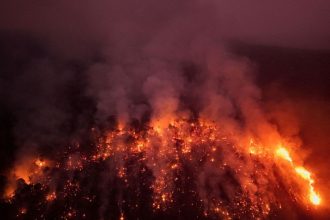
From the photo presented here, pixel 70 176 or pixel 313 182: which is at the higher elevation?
pixel 70 176

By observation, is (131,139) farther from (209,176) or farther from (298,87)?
(298,87)

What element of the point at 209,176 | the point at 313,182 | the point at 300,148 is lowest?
the point at 313,182

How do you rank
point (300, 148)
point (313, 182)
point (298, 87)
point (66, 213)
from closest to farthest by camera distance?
point (66, 213) → point (313, 182) → point (300, 148) → point (298, 87)

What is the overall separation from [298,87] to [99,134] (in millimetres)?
19859

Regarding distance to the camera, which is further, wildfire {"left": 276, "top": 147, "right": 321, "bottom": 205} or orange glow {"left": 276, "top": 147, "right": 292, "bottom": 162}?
orange glow {"left": 276, "top": 147, "right": 292, "bottom": 162}

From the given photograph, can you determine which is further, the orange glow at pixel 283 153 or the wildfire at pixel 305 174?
the orange glow at pixel 283 153

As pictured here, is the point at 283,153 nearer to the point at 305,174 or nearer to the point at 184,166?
the point at 305,174

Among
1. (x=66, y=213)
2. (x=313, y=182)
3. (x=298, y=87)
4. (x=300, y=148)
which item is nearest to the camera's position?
(x=66, y=213)

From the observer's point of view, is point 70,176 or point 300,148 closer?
point 70,176

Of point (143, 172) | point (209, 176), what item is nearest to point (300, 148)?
point (209, 176)

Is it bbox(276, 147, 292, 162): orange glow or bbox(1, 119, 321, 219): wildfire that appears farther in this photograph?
bbox(276, 147, 292, 162): orange glow

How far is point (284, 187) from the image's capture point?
2581 centimetres

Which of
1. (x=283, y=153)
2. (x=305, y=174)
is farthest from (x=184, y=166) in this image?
(x=305, y=174)

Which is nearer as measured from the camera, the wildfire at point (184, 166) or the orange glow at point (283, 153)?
the wildfire at point (184, 166)
